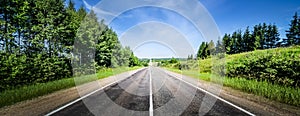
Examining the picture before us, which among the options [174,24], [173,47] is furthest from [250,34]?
[174,24]

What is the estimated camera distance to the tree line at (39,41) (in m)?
14.5

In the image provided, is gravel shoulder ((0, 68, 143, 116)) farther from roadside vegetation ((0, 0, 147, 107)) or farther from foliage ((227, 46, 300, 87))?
foliage ((227, 46, 300, 87))

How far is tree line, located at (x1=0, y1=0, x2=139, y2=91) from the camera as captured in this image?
14.5 metres

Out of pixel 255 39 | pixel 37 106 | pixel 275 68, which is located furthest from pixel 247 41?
pixel 37 106

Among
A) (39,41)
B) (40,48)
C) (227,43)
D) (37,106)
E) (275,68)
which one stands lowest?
(37,106)

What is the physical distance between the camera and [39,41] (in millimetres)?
19984

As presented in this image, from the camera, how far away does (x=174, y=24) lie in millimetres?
21734

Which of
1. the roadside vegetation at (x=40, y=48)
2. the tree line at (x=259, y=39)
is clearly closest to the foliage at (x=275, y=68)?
the roadside vegetation at (x=40, y=48)

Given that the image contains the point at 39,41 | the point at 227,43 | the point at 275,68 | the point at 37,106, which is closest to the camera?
the point at 37,106

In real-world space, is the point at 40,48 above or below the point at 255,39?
below

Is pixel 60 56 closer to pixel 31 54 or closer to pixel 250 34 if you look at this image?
pixel 31 54

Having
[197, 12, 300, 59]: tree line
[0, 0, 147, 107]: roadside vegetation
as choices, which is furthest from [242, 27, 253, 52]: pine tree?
[0, 0, 147, 107]: roadside vegetation

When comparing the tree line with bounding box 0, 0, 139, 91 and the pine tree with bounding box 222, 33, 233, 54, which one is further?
the pine tree with bounding box 222, 33, 233, 54

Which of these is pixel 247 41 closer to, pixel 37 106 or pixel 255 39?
pixel 255 39
